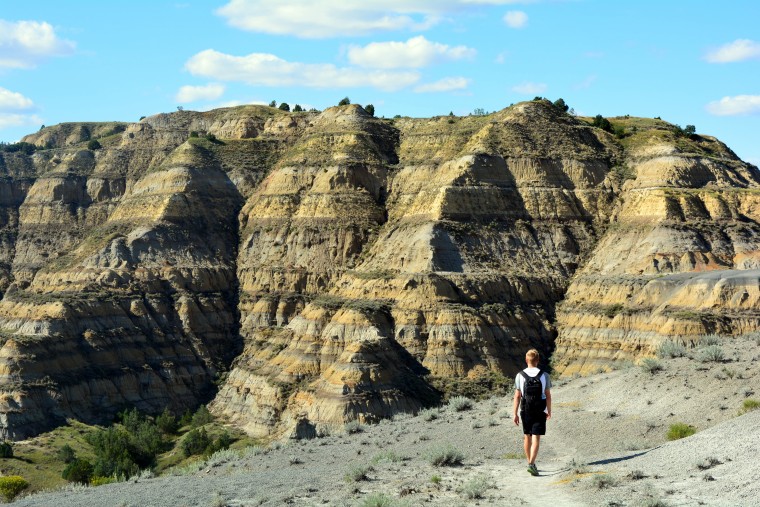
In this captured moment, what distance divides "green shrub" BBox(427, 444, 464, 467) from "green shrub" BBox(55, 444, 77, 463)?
1887 inches

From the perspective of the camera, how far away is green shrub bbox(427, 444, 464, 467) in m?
29.3

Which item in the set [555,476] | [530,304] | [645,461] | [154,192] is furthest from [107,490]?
[154,192]

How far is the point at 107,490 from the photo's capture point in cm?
3139

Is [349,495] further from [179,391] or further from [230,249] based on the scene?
[230,249]

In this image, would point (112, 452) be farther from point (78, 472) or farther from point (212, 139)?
point (212, 139)

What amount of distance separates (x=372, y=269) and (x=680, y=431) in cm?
5896

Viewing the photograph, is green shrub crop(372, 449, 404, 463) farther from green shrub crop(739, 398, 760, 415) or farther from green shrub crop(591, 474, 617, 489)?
green shrub crop(739, 398, 760, 415)

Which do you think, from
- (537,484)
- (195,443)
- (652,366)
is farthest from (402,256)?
(537,484)

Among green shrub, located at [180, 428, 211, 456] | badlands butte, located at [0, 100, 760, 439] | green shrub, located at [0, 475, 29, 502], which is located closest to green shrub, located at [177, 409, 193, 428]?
badlands butte, located at [0, 100, 760, 439]

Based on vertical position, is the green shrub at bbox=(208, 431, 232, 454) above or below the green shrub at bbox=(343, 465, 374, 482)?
below

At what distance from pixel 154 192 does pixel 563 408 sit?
264 feet

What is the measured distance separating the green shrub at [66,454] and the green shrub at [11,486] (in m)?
8.08

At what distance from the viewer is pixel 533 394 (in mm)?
26109

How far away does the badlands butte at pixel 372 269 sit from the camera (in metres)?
76.4
